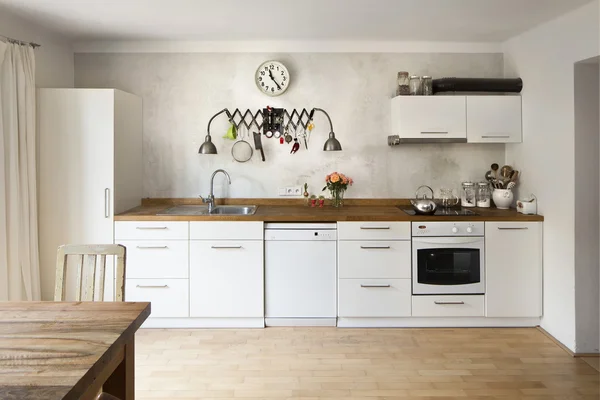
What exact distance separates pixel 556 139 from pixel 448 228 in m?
1.01

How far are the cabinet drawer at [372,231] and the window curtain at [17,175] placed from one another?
2.33m

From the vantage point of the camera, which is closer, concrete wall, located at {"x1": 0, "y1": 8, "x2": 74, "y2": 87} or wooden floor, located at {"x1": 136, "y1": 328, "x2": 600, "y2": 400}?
wooden floor, located at {"x1": 136, "y1": 328, "x2": 600, "y2": 400}

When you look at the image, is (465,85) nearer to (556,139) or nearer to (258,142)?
(556,139)

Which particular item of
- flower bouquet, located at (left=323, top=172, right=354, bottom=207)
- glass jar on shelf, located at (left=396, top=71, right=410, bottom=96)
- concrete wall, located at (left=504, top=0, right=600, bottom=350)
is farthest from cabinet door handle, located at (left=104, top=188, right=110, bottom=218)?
concrete wall, located at (left=504, top=0, right=600, bottom=350)

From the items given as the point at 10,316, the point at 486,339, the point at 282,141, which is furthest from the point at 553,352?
the point at 10,316

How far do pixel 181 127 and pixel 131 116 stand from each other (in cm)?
46

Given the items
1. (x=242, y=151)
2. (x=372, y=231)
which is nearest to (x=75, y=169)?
(x=242, y=151)

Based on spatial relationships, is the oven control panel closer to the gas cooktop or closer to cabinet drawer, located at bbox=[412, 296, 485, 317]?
the gas cooktop

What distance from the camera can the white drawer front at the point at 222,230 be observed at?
375 centimetres

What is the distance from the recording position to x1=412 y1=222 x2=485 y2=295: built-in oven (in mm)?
3762

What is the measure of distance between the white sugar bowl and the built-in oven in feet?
1.85

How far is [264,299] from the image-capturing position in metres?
3.80

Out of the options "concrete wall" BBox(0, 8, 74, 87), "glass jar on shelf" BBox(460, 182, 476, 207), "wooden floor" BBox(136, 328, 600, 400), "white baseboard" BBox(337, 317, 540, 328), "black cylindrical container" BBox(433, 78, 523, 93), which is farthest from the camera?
"glass jar on shelf" BBox(460, 182, 476, 207)

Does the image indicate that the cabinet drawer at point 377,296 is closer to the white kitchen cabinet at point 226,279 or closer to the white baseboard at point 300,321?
the white baseboard at point 300,321
